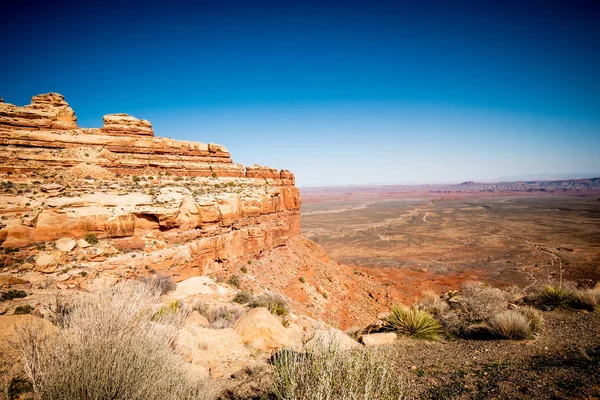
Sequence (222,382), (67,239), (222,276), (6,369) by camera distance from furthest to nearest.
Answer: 1. (222,276)
2. (67,239)
3. (222,382)
4. (6,369)

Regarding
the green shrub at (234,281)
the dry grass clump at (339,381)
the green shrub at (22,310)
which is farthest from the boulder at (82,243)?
the dry grass clump at (339,381)

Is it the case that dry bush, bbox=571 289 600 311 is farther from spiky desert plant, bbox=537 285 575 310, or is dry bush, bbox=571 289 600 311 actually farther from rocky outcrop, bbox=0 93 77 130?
rocky outcrop, bbox=0 93 77 130

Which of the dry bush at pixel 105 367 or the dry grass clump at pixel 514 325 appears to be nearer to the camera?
the dry bush at pixel 105 367

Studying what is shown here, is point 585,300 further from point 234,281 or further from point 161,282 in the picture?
point 161,282

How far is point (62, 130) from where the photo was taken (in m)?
15.6

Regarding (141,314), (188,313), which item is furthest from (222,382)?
(188,313)

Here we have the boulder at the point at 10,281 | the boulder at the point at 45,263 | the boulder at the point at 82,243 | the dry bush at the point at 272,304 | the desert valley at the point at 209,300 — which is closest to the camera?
the desert valley at the point at 209,300

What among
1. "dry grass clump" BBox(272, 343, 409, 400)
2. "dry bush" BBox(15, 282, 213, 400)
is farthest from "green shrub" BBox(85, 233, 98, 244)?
"dry grass clump" BBox(272, 343, 409, 400)

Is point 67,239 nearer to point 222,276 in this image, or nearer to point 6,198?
point 6,198

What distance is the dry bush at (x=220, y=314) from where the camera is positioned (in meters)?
7.49

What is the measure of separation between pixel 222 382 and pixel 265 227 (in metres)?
15.1

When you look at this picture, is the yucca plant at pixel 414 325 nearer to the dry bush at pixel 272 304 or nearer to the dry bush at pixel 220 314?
the dry bush at pixel 272 304

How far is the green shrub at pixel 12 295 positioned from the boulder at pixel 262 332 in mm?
6113

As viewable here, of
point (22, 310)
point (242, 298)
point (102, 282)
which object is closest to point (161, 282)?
point (102, 282)
